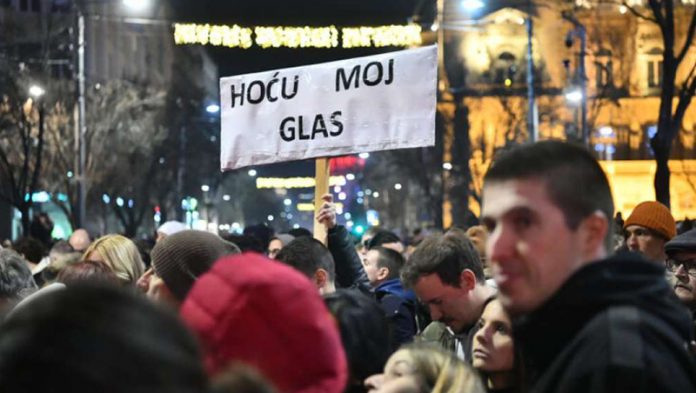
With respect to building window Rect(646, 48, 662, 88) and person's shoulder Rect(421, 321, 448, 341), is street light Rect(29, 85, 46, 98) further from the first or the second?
building window Rect(646, 48, 662, 88)

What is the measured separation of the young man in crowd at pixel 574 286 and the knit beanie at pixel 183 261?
1.94 metres

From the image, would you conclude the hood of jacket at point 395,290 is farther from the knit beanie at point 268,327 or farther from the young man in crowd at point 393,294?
the knit beanie at point 268,327

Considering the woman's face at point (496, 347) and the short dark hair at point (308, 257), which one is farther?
the short dark hair at point (308, 257)

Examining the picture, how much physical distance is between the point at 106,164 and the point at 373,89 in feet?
137

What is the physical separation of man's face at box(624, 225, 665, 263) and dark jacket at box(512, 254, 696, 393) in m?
5.29

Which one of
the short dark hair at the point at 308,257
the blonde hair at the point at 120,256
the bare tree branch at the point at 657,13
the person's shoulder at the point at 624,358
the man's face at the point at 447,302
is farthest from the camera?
the bare tree branch at the point at 657,13

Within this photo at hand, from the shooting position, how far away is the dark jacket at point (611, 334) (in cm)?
282

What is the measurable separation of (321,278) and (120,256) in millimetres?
1901

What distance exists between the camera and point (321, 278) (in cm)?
684

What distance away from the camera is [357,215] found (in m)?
33.8

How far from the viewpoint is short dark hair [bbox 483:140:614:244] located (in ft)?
10.1

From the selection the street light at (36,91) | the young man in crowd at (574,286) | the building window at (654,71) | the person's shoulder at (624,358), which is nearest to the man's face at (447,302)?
the young man in crowd at (574,286)

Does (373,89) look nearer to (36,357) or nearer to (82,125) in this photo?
(36,357)

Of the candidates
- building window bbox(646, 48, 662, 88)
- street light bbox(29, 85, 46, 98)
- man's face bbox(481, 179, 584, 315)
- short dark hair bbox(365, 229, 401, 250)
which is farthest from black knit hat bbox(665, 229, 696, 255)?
building window bbox(646, 48, 662, 88)
